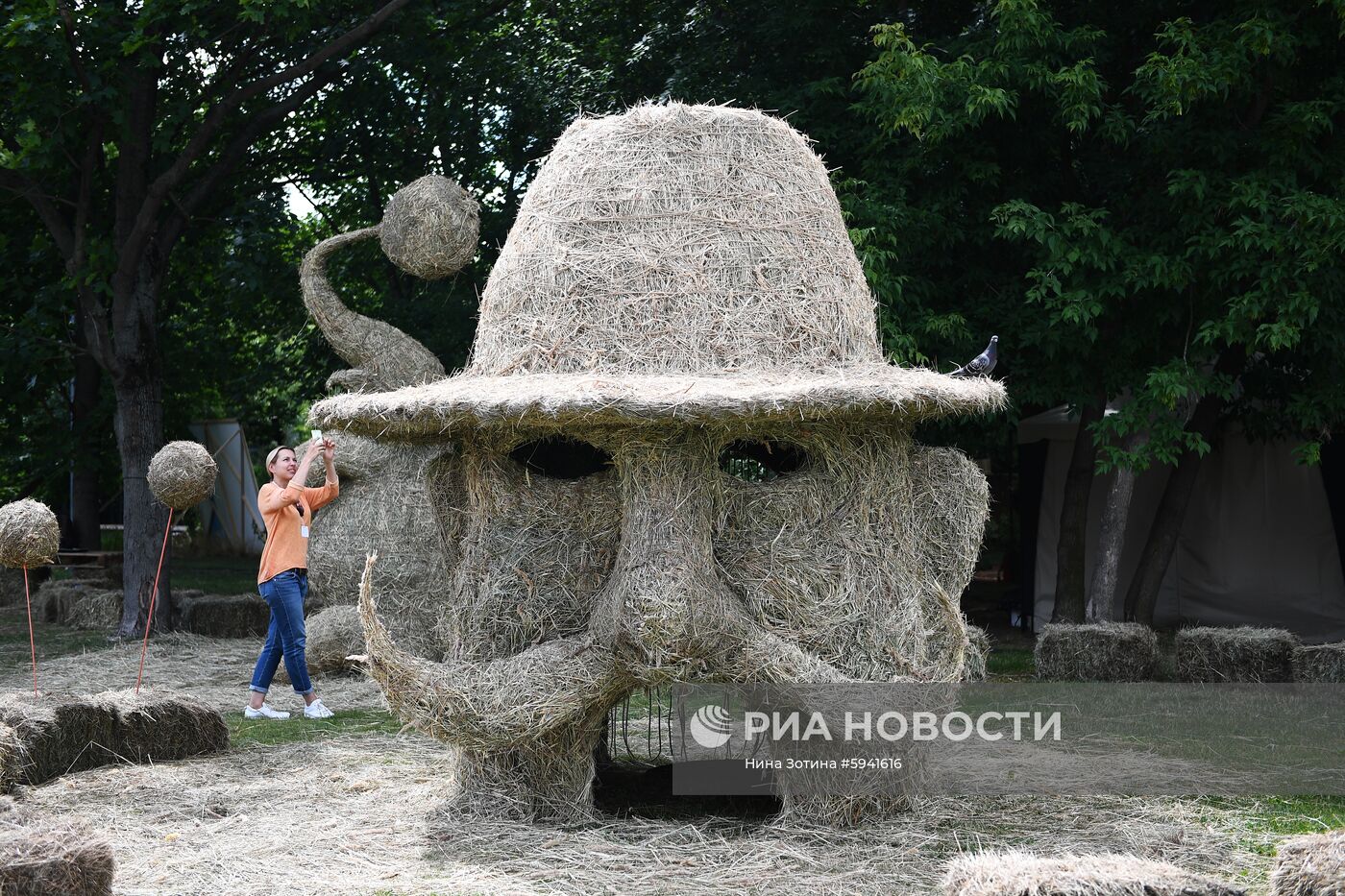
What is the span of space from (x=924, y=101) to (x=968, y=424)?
10.8ft

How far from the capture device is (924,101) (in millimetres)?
9539

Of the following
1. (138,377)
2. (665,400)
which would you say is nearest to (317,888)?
(665,400)

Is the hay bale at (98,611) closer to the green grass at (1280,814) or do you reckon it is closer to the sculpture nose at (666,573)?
the sculpture nose at (666,573)

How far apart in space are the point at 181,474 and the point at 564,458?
2680 millimetres

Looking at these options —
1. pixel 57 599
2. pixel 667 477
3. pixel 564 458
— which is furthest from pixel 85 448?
pixel 667 477

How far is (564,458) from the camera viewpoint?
6.74 metres

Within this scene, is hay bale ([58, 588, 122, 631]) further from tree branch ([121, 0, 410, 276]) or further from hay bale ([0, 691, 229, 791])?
hay bale ([0, 691, 229, 791])

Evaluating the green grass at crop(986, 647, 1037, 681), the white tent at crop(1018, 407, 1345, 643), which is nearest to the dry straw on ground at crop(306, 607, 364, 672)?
the green grass at crop(986, 647, 1037, 681)

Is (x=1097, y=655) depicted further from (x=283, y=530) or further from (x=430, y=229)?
(x=283, y=530)

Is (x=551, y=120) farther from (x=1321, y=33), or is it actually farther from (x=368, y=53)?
(x=1321, y=33)

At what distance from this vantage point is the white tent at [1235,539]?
13203 millimetres

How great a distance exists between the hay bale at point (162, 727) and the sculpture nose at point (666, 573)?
312 cm

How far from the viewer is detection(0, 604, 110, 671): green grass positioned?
1163 centimetres

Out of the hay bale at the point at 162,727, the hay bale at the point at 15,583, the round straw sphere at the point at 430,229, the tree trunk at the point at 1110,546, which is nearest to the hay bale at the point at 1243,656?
the tree trunk at the point at 1110,546
